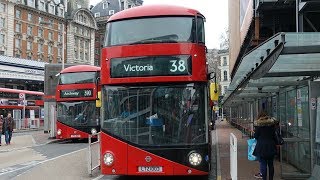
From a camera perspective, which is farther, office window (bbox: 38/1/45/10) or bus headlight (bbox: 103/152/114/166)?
office window (bbox: 38/1/45/10)

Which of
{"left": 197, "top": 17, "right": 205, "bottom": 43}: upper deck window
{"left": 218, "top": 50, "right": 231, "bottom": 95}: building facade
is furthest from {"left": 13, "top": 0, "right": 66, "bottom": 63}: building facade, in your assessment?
{"left": 197, "top": 17, "right": 205, "bottom": 43}: upper deck window

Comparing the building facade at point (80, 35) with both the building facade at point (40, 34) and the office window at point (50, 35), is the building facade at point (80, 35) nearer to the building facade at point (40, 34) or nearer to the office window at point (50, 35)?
the building facade at point (40, 34)

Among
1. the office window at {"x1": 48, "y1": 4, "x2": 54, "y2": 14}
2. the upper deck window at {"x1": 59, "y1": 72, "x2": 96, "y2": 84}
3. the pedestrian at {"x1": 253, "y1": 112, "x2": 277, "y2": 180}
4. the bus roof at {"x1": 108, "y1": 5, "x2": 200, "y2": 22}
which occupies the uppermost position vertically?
the office window at {"x1": 48, "y1": 4, "x2": 54, "y2": 14}

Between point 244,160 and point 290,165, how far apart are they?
2.17 metres

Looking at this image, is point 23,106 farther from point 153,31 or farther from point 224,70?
point 224,70

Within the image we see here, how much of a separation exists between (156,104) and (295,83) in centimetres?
362

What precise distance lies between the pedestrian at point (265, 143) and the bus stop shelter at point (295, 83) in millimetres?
952

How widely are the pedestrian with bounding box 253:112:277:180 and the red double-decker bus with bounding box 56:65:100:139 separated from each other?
13866 mm

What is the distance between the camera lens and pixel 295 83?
11.4 metres

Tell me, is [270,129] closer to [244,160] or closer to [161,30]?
[161,30]

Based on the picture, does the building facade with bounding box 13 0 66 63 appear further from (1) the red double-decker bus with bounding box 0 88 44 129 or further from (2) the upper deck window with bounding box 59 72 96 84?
(2) the upper deck window with bounding box 59 72 96 84

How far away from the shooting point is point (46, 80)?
2783cm

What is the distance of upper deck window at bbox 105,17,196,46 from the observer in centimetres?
1025

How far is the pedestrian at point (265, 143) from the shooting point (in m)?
9.54
